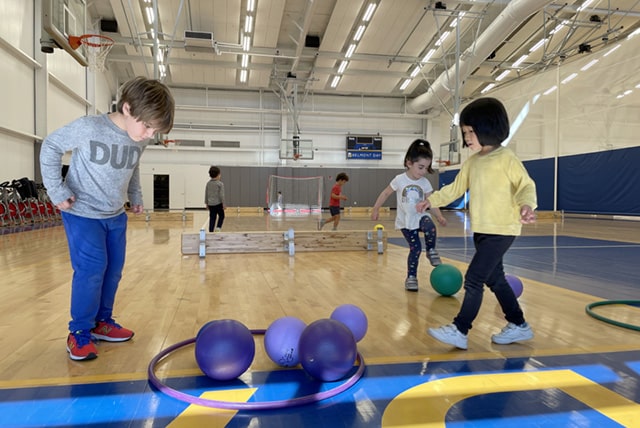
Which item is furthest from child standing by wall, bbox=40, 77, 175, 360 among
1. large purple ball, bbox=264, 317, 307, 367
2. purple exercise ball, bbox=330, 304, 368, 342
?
purple exercise ball, bbox=330, 304, 368, 342

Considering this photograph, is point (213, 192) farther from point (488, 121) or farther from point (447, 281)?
point (488, 121)

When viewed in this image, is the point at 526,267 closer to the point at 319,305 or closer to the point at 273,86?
the point at 319,305

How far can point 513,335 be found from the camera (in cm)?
244

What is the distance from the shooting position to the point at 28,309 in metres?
3.18

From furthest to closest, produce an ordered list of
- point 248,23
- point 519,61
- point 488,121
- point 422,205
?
point 519,61
point 248,23
point 422,205
point 488,121

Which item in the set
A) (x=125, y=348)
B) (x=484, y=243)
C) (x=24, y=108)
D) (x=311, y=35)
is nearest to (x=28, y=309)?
(x=125, y=348)

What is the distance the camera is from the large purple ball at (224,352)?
188 cm

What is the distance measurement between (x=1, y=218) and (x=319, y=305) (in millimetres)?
10159

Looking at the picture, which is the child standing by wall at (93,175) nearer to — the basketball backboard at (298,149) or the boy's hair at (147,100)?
the boy's hair at (147,100)

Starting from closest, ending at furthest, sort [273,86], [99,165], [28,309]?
[99,165], [28,309], [273,86]

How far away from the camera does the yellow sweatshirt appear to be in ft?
7.57

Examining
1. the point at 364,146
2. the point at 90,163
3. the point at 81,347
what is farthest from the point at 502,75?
the point at 81,347

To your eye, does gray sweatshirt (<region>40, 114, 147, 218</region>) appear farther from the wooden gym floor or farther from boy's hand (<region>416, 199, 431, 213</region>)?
boy's hand (<region>416, 199, 431, 213</region>)

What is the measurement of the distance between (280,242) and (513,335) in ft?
15.2
